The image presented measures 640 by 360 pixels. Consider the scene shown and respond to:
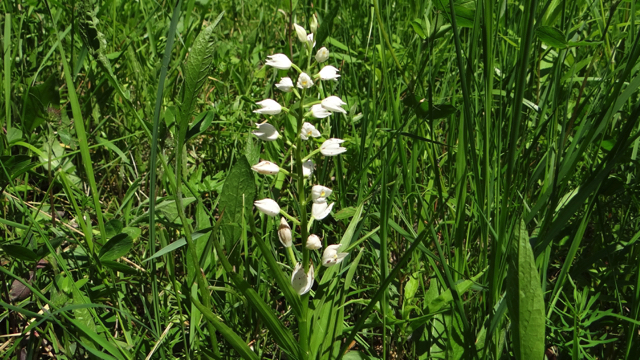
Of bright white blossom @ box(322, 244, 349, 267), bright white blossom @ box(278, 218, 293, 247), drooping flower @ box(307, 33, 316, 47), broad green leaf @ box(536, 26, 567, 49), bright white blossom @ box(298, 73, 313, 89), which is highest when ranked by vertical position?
broad green leaf @ box(536, 26, 567, 49)

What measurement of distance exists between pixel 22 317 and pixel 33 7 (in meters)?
1.81

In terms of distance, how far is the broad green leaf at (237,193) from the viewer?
4.66 feet

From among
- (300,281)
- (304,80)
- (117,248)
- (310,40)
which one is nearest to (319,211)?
(300,281)

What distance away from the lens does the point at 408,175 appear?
5.40 ft

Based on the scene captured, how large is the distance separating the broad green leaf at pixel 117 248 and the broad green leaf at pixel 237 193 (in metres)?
0.29

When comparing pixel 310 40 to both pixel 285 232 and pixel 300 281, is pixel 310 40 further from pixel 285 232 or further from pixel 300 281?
pixel 300 281

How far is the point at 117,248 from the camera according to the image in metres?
1.51

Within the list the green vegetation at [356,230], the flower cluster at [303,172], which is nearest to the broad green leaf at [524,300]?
the green vegetation at [356,230]

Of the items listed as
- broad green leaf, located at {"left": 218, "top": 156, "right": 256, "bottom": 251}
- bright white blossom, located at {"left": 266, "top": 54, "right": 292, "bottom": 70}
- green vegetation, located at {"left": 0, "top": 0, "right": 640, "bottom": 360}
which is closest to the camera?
green vegetation, located at {"left": 0, "top": 0, "right": 640, "bottom": 360}

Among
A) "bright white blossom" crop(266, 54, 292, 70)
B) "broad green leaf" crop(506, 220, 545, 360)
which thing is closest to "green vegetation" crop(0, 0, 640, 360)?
"broad green leaf" crop(506, 220, 545, 360)

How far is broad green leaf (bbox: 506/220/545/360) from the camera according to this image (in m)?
1.03

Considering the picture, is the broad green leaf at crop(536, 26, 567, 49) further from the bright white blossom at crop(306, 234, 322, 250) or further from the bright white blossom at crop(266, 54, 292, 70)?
the bright white blossom at crop(306, 234, 322, 250)

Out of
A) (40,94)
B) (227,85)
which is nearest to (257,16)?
(227,85)

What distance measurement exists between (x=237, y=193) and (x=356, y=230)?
0.35 metres
